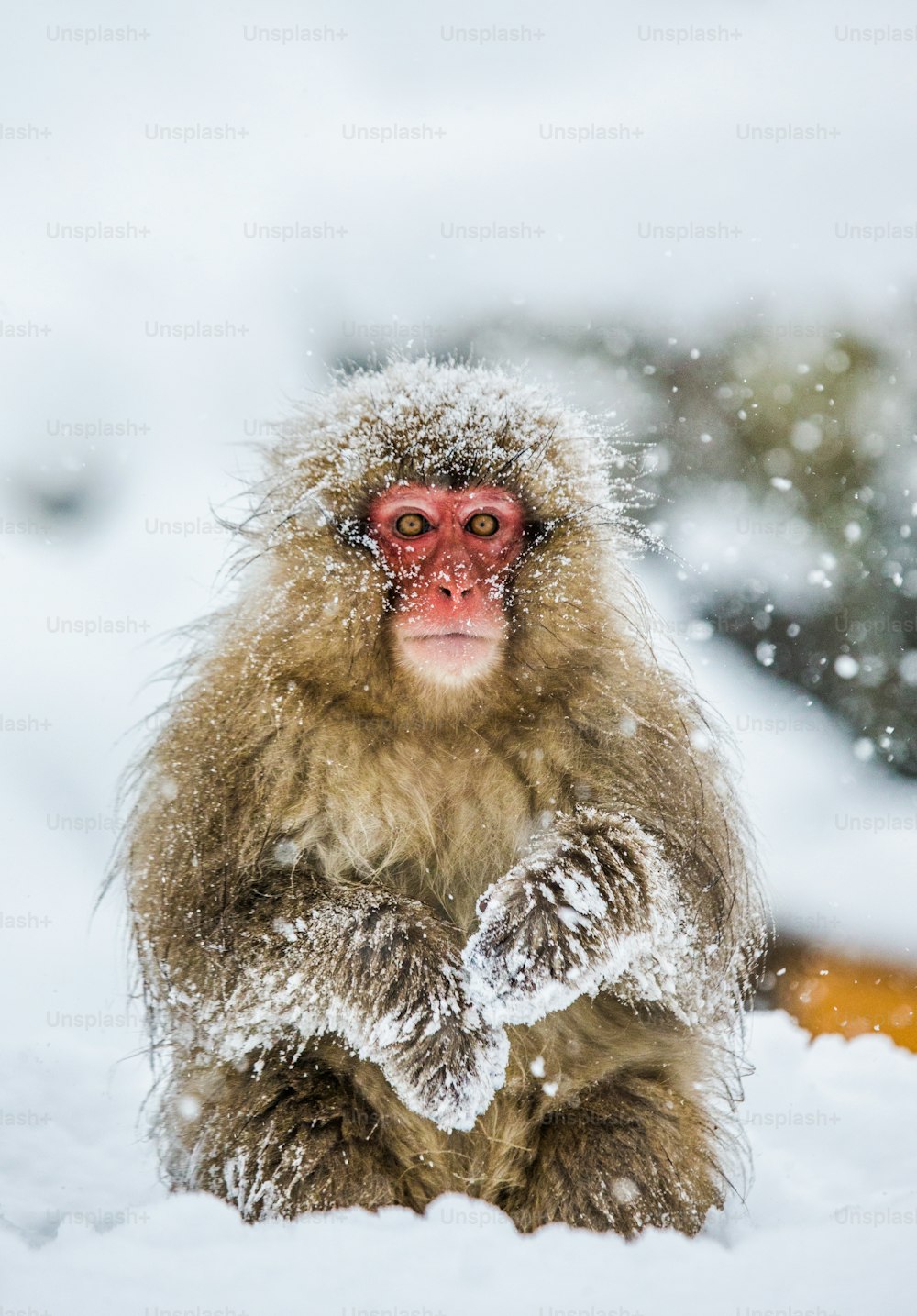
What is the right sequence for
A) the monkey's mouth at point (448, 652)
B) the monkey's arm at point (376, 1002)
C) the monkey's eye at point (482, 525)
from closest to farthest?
the monkey's arm at point (376, 1002) < the monkey's mouth at point (448, 652) < the monkey's eye at point (482, 525)

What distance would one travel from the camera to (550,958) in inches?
89.9

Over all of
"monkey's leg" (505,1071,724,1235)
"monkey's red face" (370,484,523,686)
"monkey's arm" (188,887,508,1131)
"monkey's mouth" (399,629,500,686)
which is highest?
"monkey's red face" (370,484,523,686)

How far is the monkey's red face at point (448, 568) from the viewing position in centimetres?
248

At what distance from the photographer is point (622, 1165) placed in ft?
7.72

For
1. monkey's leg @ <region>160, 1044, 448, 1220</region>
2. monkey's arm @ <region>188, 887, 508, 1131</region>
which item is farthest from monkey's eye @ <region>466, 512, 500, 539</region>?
monkey's leg @ <region>160, 1044, 448, 1220</region>

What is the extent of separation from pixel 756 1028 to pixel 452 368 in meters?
2.36

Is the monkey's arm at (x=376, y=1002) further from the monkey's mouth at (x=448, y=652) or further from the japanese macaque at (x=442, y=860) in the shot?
the monkey's mouth at (x=448, y=652)

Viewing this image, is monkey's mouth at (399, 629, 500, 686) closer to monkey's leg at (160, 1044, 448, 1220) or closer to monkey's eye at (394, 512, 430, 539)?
monkey's eye at (394, 512, 430, 539)

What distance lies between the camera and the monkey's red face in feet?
8.15

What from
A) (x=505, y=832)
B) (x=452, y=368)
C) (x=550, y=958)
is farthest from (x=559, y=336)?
(x=550, y=958)

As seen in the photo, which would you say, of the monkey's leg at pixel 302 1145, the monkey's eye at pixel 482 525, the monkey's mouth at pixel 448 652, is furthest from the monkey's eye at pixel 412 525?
the monkey's leg at pixel 302 1145

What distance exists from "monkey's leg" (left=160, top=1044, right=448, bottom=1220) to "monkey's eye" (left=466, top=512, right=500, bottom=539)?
1.22 meters

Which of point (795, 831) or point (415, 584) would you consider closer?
point (415, 584)

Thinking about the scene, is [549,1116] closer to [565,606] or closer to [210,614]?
[565,606]
